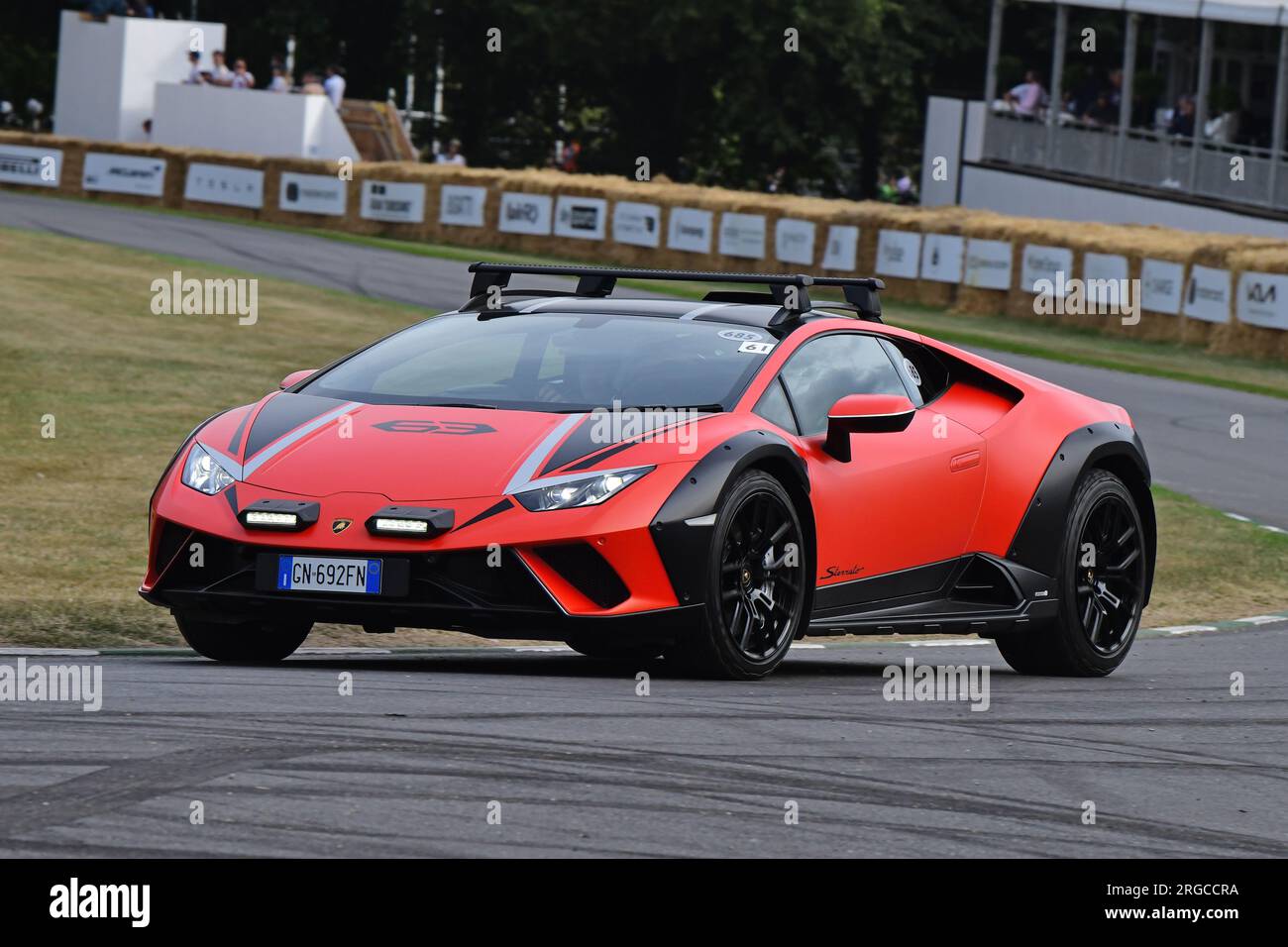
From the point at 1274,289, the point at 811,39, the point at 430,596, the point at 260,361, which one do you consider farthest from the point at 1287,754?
the point at 811,39

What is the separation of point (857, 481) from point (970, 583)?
95 cm

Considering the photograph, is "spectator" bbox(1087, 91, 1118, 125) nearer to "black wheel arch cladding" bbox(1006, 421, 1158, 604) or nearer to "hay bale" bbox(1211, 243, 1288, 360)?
"hay bale" bbox(1211, 243, 1288, 360)

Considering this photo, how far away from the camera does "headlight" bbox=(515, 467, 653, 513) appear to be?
25.5 feet

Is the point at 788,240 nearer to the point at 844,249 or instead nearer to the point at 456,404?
the point at 844,249

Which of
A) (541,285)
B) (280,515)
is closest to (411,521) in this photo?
(280,515)

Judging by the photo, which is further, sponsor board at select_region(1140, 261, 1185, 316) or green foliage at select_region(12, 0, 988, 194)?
green foliage at select_region(12, 0, 988, 194)

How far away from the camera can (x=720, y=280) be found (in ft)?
30.2

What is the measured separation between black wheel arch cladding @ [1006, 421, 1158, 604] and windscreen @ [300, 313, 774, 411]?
1.48 meters

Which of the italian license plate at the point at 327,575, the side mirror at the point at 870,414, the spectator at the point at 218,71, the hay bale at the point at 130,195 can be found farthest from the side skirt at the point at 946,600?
the spectator at the point at 218,71

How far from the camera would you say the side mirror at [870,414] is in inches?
336

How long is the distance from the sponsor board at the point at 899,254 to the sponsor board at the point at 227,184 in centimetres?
→ 1160

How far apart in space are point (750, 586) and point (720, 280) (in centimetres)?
156

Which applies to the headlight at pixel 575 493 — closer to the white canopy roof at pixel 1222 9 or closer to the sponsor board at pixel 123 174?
the white canopy roof at pixel 1222 9

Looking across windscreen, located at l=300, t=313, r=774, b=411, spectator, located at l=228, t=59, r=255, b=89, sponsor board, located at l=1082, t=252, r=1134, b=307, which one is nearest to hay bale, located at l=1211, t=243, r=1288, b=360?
sponsor board, located at l=1082, t=252, r=1134, b=307
